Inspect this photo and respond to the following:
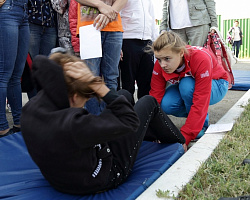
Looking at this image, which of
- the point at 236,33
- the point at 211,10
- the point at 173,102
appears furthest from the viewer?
the point at 236,33

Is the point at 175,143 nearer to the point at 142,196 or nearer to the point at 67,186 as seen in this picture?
the point at 142,196

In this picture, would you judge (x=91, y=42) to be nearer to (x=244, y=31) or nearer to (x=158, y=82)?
(x=158, y=82)

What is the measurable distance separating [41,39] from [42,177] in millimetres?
1827

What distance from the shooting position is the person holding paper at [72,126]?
1.39 metres

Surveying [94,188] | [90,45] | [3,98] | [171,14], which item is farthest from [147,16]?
[94,188]

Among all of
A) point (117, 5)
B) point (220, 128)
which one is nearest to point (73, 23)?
point (117, 5)

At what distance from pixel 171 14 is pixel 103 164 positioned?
2914 mm

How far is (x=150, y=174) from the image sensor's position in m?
1.96

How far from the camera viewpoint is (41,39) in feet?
11.0

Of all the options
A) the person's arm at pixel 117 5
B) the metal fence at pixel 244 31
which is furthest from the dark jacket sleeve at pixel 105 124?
the metal fence at pixel 244 31

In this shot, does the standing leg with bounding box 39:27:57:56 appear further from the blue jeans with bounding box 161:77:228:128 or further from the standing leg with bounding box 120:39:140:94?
the blue jeans with bounding box 161:77:228:128

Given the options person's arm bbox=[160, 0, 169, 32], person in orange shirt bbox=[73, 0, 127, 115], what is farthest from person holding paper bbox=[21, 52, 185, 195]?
person's arm bbox=[160, 0, 169, 32]

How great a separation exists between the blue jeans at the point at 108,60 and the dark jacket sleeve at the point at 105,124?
4.69ft

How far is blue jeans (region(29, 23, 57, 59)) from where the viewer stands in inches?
128
